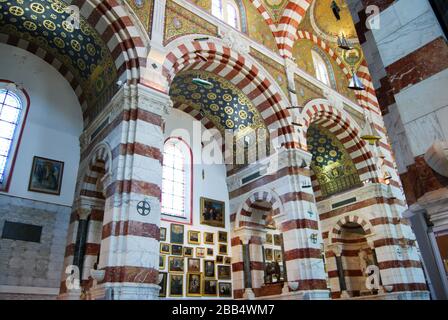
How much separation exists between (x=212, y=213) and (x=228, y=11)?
6461mm

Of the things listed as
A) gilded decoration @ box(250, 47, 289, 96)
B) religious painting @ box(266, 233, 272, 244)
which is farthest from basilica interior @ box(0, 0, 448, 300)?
religious painting @ box(266, 233, 272, 244)

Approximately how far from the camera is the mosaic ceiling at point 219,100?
33.4 ft

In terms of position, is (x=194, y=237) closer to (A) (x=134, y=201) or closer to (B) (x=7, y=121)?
(A) (x=134, y=201)

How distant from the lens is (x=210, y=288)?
33.2 ft

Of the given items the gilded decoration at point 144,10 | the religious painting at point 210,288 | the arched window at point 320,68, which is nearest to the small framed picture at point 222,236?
the religious painting at point 210,288

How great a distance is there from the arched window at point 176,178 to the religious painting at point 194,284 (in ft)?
5.85

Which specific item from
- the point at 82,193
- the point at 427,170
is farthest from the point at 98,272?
the point at 427,170

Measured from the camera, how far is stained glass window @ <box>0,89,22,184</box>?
821cm

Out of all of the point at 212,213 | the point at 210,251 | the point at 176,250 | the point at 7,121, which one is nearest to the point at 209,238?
the point at 210,251

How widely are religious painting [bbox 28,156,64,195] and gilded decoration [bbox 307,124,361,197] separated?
8793mm

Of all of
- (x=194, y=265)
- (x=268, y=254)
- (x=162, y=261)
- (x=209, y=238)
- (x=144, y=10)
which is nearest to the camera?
(x=144, y=10)

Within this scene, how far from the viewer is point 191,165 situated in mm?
11414

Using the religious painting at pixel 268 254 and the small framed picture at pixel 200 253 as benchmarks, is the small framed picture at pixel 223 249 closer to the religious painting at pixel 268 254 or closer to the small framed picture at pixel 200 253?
the small framed picture at pixel 200 253

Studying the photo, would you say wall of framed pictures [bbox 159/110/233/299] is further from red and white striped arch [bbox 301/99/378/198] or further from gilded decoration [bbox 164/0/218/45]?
red and white striped arch [bbox 301/99/378/198]
